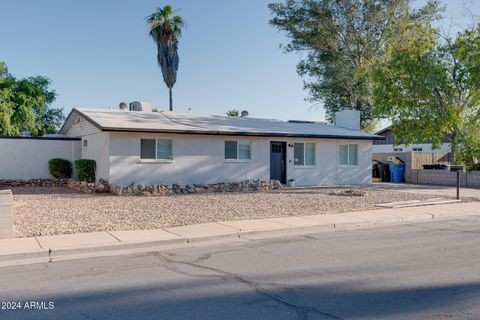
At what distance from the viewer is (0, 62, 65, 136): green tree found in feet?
126

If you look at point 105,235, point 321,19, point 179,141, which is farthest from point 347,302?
point 321,19

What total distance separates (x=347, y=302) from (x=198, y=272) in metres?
2.54

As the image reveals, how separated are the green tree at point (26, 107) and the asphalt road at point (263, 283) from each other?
33.6 meters

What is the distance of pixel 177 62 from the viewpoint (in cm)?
3866

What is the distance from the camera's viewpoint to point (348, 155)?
25188 mm

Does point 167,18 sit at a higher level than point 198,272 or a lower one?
higher

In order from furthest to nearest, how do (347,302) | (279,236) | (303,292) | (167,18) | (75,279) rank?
(167,18) → (279,236) → (75,279) → (303,292) → (347,302)

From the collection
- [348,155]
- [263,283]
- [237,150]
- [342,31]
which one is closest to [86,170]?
[237,150]

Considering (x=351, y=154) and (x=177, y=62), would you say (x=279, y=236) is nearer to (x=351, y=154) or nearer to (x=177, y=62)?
(x=351, y=154)

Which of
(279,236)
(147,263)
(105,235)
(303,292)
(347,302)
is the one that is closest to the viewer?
(347,302)

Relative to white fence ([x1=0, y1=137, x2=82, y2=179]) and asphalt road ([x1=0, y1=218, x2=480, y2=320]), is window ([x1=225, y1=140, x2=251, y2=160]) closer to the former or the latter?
white fence ([x1=0, y1=137, x2=82, y2=179])

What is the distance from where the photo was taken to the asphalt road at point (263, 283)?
544 cm

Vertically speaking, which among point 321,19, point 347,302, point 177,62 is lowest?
point 347,302

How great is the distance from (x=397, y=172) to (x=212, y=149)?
44.3 ft
